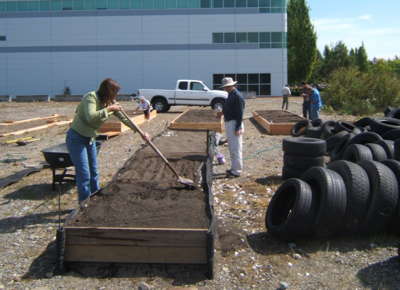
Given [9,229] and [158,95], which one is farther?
[158,95]

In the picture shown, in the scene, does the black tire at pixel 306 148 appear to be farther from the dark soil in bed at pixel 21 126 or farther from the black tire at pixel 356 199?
the dark soil in bed at pixel 21 126

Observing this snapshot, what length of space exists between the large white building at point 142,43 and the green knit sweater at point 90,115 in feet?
131

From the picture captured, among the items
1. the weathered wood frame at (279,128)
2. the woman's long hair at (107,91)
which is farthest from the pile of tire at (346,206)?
the weathered wood frame at (279,128)

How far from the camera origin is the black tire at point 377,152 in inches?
277

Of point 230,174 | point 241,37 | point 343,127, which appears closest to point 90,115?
point 230,174

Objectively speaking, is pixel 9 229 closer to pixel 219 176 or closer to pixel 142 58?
pixel 219 176

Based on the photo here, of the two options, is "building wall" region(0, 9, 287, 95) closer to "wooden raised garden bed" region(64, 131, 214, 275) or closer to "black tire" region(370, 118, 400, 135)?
"black tire" region(370, 118, 400, 135)

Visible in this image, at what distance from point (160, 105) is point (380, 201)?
64.1 ft

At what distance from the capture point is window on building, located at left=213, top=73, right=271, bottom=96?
44719 mm

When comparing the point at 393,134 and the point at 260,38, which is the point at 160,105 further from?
the point at 260,38

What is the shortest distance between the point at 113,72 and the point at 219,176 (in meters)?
39.3

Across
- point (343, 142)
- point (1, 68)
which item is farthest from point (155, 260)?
point (1, 68)

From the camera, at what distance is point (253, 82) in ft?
147

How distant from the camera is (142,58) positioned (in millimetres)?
45094
